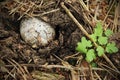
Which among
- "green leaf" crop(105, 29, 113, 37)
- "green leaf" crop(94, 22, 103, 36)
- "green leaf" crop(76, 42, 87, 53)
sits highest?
"green leaf" crop(94, 22, 103, 36)

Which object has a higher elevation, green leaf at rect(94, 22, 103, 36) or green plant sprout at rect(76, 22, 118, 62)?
green leaf at rect(94, 22, 103, 36)

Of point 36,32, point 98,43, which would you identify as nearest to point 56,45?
point 36,32

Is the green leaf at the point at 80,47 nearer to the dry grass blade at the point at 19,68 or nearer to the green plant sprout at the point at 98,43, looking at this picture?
the green plant sprout at the point at 98,43

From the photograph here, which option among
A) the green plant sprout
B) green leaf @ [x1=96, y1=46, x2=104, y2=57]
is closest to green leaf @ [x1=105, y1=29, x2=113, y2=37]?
the green plant sprout

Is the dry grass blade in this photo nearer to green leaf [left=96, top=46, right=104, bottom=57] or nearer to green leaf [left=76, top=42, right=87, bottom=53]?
green leaf [left=76, top=42, right=87, bottom=53]

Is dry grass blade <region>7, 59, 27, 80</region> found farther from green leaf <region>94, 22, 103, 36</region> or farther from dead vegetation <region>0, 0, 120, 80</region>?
green leaf <region>94, 22, 103, 36</region>

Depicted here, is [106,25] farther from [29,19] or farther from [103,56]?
[29,19]

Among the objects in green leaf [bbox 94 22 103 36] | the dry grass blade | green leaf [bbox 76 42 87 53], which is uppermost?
green leaf [bbox 94 22 103 36]

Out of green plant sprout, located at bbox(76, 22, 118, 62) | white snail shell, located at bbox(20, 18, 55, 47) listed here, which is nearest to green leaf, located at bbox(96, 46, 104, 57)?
green plant sprout, located at bbox(76, 22, 118, 62)
